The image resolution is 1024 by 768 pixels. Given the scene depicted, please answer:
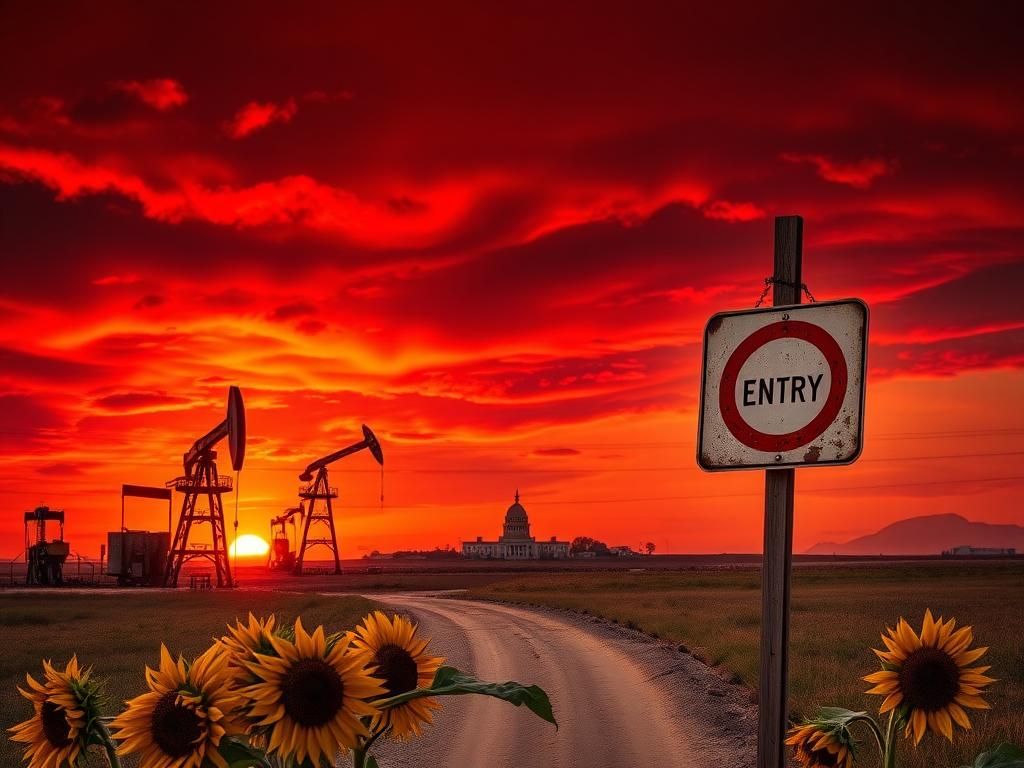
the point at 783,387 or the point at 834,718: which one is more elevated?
the point at 783,387

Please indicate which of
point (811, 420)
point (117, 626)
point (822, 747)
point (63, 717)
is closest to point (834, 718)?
point (822, 747)

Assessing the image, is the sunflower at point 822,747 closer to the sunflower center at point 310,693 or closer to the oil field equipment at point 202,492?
the sunflower center at point 310,693

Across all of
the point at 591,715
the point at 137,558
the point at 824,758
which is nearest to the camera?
the point at 824,758

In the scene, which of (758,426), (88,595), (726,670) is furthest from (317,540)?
(758,426)

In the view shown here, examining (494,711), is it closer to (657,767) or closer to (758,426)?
(657,767)

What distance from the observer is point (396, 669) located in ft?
9.37

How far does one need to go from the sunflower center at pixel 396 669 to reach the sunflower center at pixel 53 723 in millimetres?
869

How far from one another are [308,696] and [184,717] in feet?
1.10

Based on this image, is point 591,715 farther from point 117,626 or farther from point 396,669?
point 117,626

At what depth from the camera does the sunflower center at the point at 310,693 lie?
2396 millimetres

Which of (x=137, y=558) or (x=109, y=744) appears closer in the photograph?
(x=109, y=744)

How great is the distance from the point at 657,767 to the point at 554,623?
1845 centimetres

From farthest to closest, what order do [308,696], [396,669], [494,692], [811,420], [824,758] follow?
[811,420] < [824,758] < [396,669] < [494,692] < [308,696]

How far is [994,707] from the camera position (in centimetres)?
1669
